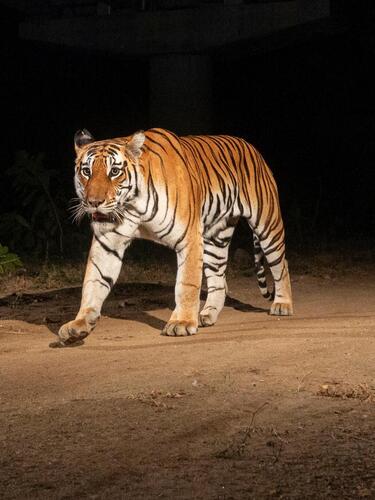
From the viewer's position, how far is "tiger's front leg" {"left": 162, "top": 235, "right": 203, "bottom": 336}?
5793 mm

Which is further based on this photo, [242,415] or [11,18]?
[11,18]

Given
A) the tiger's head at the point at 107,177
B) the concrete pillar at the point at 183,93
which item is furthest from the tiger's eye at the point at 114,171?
the concrete pillar at the point at 183,93

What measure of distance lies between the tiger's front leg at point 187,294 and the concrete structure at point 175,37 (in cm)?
771

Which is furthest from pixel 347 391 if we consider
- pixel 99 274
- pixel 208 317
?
pixel 208 317

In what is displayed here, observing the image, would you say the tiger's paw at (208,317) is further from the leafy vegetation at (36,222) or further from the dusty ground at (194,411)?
the leafy vegetation at (36,222)

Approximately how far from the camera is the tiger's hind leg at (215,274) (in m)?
6.53

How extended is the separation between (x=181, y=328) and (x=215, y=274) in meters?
1.18

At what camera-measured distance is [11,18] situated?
814 inches

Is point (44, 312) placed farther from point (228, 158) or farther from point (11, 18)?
point (11, 18)

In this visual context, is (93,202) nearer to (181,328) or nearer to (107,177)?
(107,177)

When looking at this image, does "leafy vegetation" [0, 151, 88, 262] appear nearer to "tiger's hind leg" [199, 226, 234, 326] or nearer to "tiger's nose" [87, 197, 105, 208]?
"tiger's hind leg" [199, 226, 234, 326]

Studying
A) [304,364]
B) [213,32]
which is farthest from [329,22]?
[304,364]

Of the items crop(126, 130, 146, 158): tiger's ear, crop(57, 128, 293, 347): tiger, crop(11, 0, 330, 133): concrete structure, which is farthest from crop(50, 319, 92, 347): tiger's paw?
crop(11, 0, 330, 133): concrete structure

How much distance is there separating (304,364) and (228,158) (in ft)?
7.54
